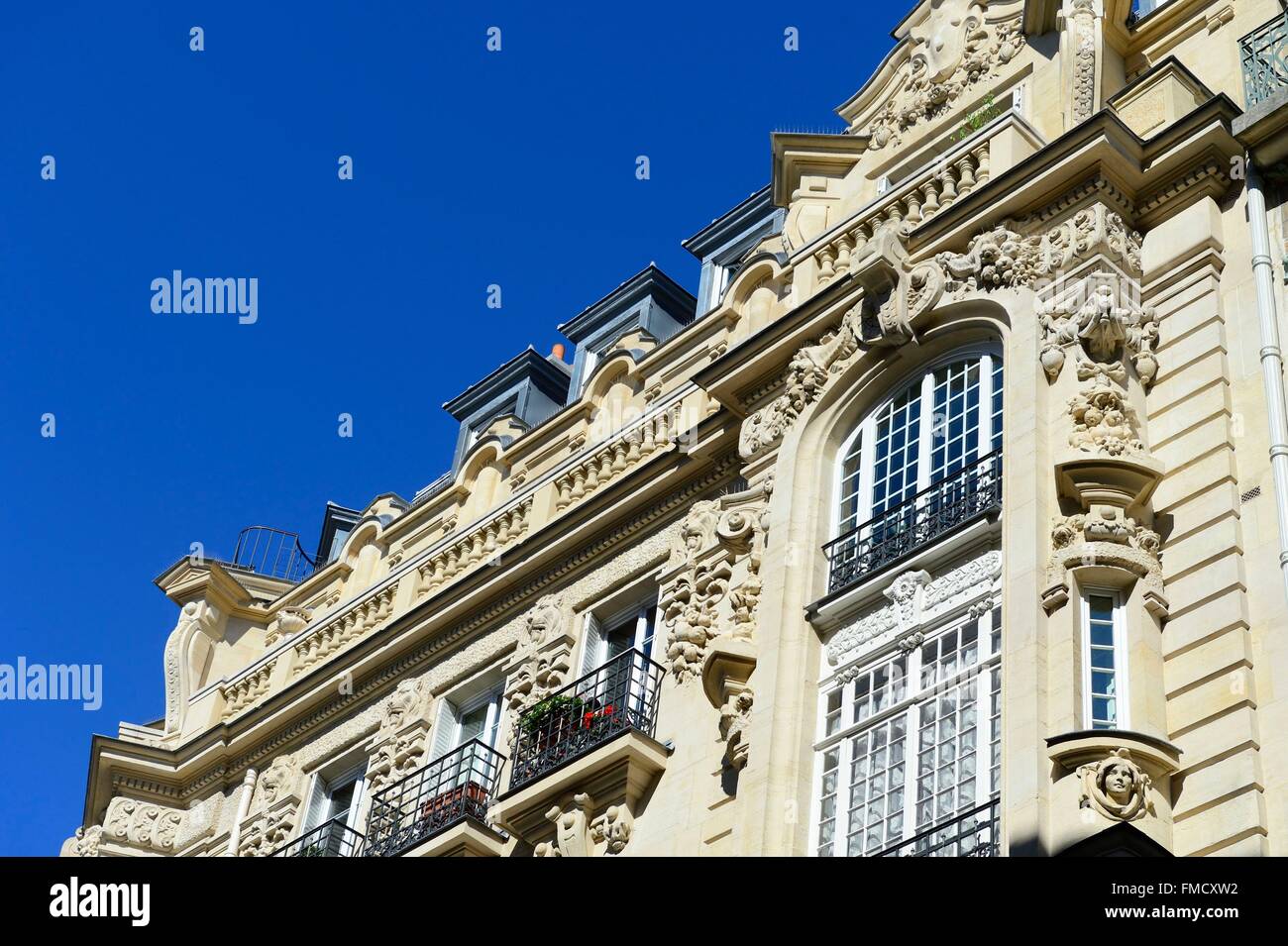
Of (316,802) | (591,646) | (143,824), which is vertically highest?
(591,646)

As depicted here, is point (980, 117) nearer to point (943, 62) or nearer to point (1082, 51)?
point (943, 62)

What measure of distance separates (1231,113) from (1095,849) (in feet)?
25.7

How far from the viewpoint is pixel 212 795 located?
28.3m

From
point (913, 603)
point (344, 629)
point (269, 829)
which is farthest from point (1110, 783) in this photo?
point (344, 629)

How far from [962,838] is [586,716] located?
20.7 feet

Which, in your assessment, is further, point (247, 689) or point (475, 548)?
point (247, 689)

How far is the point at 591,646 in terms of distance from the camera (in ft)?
78.1

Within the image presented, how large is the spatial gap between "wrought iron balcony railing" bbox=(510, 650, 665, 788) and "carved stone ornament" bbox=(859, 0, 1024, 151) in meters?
6.80

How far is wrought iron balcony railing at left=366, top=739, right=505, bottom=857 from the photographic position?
22781mm

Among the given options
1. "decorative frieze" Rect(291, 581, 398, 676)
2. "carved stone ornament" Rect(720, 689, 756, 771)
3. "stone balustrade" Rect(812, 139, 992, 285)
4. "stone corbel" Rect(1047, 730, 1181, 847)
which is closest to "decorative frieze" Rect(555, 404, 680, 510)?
"stone balustrade" Rect(812, 139, 992, 285)

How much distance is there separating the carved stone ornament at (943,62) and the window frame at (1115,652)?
8165 millimetres

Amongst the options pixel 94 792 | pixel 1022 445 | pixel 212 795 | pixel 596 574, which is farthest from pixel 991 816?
pixel 94 792
